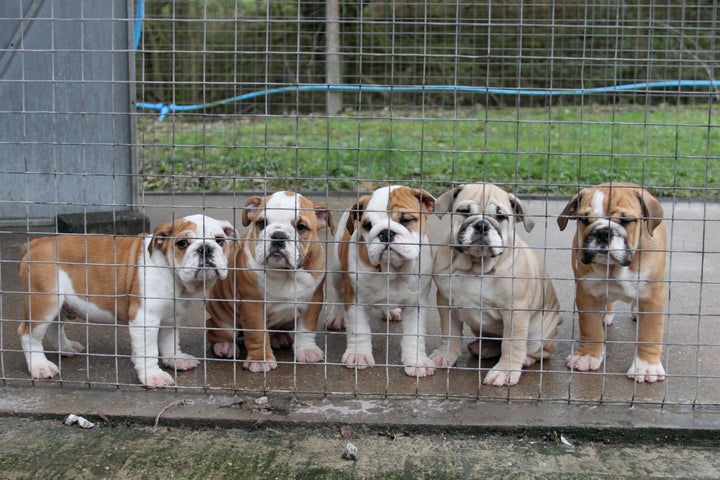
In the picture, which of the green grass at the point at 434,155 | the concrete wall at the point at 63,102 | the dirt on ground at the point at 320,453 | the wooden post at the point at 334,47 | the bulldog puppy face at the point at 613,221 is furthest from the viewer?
the green grass at the point at 434,155

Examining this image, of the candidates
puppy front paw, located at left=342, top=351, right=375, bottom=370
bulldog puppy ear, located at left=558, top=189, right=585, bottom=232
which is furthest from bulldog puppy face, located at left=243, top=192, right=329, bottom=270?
bulldog puppy ear, located at left=558, top=189, right=585, bottom=232

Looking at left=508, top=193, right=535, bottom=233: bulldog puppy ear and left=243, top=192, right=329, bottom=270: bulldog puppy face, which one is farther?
left=508, top=193, right=535, bottom=233: bulldog puppy ear

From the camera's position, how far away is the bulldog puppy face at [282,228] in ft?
14.2

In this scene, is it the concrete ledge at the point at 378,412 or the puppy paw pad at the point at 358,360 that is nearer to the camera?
the concrete ledge at the point at 378,412

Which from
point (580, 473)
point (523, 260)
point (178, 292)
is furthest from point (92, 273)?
point (580, 473)

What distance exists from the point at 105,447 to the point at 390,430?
3.98 feet

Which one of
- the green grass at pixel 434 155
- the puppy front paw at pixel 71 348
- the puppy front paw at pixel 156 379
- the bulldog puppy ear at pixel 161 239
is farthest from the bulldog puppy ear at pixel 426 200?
the green grass at pixel 434 155

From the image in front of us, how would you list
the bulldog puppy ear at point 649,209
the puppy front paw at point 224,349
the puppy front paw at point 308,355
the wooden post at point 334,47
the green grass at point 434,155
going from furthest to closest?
the green grass at point 434,155 → the wooden post at point 334,47 → the puppy front paw at point 224,349 → the puppy front paw at point 308,355 → the bulldog puppy ear at point 649,209

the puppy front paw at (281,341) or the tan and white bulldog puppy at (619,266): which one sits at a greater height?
the tan and white bulldog puppy at (619,266)

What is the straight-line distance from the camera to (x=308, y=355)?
4.64 metres

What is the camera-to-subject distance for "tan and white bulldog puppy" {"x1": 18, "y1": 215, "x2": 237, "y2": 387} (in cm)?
428

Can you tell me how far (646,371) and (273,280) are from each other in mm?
1925

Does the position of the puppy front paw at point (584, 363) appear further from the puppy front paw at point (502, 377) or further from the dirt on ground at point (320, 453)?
the dirt on ground at point (320, 453)

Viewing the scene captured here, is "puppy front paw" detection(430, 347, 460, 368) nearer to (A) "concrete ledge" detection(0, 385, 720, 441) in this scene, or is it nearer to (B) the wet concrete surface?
(B) the wet concrete surface
